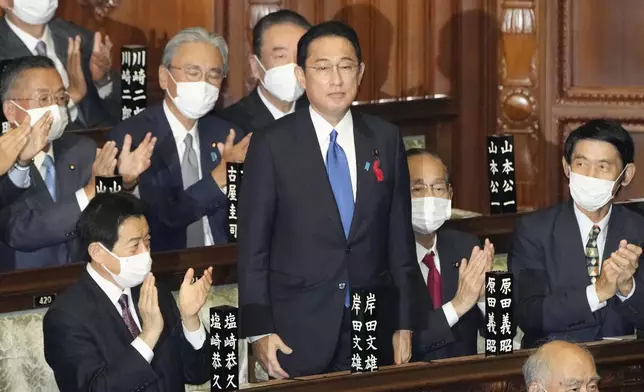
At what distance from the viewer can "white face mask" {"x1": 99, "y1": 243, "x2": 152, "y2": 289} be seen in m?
4.07

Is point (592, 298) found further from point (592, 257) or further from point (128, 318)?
point (128, 318)

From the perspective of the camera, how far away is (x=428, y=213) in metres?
4.62

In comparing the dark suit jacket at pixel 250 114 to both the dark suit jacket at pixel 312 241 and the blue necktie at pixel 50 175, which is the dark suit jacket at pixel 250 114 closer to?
the blue necktie at pixel 50 175

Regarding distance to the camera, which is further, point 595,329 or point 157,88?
point 157,88

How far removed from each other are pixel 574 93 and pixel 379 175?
264cm

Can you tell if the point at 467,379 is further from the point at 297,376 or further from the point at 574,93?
the point at 574,93

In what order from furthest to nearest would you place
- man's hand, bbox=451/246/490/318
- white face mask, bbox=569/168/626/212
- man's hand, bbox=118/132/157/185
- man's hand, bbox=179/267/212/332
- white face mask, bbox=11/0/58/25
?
white face mask, bbox=11/0/58/25 < man's hand, bbox=118/132/157/185 < white face mask, bbox=569/168/626/212 < man's hand, bbox=451/246/490/318 < man's hand, bbox=179/267/212/332

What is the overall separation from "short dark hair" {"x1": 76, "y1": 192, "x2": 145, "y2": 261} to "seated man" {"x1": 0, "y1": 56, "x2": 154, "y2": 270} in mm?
477

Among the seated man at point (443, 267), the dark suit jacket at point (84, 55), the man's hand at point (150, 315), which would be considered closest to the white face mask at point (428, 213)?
the seated man at point (443, 267)

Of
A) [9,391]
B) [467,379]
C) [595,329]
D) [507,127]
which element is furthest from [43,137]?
[507,127]

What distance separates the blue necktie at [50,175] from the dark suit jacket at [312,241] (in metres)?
0.99

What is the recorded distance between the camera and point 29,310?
4.32m

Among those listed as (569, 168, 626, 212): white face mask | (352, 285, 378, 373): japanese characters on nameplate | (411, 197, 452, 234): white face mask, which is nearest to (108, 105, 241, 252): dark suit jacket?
(411, 197, 452, 234): white face mask

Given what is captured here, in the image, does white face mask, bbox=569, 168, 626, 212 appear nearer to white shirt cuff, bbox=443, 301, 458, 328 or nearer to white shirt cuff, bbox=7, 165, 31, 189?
white shirt cuff, bbox=443, 301, 458, 328
